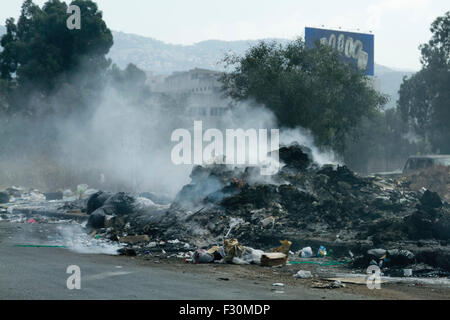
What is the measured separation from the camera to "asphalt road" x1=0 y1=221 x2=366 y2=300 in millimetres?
8414

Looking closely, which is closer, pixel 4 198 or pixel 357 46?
pixel 4 198

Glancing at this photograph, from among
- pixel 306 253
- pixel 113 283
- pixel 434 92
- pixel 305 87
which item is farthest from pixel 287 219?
pixel 434 92

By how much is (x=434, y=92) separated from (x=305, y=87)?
2248 cm

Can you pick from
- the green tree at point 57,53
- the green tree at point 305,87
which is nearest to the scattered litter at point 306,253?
the green tree at point 305,87

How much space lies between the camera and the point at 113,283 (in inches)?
371

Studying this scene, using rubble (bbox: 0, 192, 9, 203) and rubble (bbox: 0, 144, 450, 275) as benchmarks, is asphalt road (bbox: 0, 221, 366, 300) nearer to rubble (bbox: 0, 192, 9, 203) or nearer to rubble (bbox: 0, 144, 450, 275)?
rubble (bbox: 0, 144, 450, 275)

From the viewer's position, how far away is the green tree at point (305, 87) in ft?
102

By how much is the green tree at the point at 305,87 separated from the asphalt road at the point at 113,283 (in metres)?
19.3

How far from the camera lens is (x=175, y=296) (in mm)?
8367

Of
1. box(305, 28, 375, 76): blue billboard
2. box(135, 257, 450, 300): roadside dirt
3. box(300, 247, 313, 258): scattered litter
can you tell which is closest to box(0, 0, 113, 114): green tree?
box(305, 28, 375, 76): blue billboard

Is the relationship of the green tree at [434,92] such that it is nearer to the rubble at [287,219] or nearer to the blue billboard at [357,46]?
the blue billboard at [357,46]

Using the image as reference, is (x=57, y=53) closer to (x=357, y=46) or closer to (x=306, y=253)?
(x=357, y=46)

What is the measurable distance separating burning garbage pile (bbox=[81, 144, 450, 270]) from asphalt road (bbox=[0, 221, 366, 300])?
2238mm

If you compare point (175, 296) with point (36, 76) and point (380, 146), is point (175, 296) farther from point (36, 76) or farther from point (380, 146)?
point (380, 146)
